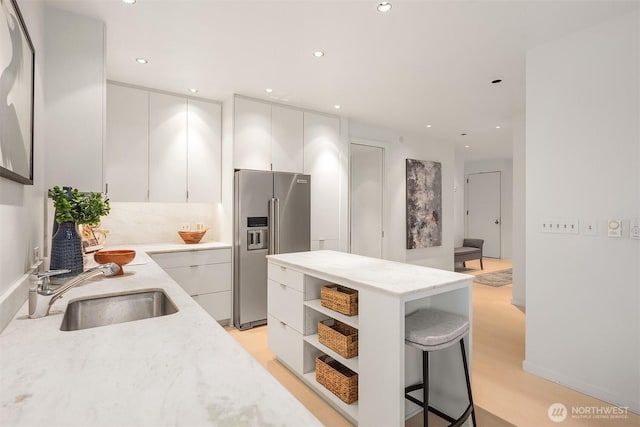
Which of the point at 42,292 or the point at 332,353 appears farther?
the point at 332,353

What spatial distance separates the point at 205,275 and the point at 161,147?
143cm

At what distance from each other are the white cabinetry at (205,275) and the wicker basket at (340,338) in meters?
1.67

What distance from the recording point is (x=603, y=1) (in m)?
1.96

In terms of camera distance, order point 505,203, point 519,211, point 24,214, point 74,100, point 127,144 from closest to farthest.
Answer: point 24,214
point 74,100
point 127,144
point 519,211
point 505,203

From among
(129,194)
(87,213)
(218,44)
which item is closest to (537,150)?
(218,44)

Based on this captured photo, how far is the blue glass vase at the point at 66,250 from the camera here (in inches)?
68.5

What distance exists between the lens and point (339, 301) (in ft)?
6.77

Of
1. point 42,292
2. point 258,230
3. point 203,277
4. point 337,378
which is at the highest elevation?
point 258,230

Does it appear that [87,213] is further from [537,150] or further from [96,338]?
[537,150]

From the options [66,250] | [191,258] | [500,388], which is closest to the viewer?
[66,250]

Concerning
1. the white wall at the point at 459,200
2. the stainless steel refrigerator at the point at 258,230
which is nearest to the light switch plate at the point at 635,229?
the stainless steel refrigerator at the point at 258,230

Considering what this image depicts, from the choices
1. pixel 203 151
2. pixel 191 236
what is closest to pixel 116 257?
pixel 191 236

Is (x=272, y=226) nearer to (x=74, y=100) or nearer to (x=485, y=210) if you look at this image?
(x=74, y=100)

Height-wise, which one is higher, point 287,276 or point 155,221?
point 155,221
